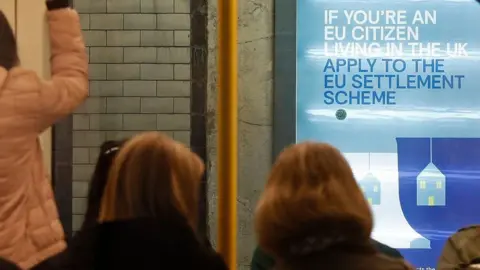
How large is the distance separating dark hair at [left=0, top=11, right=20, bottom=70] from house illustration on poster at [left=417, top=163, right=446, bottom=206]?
92.9 inches

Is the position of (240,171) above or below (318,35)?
below

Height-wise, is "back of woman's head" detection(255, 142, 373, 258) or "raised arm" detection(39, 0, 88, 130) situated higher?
"raised arm" detection(39, 0, 88, 130)

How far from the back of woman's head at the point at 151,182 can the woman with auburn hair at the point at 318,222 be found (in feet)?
1.07

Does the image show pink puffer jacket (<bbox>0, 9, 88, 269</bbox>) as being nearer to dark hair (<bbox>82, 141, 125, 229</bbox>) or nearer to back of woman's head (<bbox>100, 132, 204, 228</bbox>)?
dark hair (<bbox>82, 141, 125, 229</bbox>)

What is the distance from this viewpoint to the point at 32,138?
129 inches

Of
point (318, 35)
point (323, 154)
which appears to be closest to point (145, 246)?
point (323, 154)

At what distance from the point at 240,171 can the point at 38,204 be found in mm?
1443

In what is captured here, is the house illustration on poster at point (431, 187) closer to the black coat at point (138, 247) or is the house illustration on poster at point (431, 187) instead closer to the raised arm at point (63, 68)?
the raised arm at point (63, 68)

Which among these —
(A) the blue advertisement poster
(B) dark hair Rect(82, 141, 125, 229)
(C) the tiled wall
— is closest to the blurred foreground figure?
(B) dark hair Rect(82, 141, 125, 229)

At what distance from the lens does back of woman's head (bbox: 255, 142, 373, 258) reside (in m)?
2.20

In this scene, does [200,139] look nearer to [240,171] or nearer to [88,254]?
[240,171]

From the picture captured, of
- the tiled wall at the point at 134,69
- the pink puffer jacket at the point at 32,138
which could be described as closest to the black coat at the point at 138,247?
the pink puffer jacket at the point at 32,138

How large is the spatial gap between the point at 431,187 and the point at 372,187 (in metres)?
0.34

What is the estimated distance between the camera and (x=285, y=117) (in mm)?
4391
